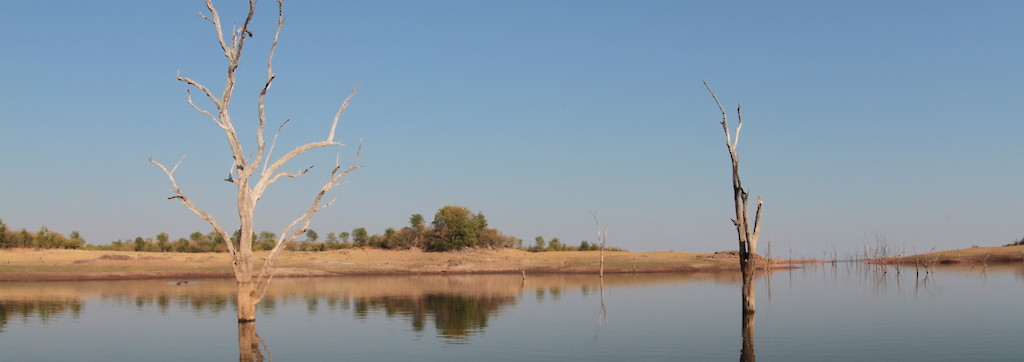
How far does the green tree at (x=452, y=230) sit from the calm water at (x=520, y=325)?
32449 mm

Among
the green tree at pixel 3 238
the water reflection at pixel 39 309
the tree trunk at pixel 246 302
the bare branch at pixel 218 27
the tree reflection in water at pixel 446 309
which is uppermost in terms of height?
the bare branch at pixel 218 27

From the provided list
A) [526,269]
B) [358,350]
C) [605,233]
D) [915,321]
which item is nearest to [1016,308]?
[915,321]

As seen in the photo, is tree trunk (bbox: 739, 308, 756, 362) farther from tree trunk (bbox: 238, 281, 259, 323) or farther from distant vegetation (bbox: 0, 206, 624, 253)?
distant vegetation (bbox: 0, 206, 624, 253)

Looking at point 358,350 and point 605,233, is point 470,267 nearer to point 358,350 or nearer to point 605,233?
point 605,233

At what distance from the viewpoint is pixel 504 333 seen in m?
21.3

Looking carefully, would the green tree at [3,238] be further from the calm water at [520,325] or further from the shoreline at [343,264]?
the calm water at [520,325]

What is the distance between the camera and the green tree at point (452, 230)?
7112 centimetres

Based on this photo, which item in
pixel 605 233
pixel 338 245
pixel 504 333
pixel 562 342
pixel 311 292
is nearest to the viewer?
pixel 562 342

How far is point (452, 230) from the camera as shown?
2810 inches

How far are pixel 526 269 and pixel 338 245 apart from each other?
77.6 feet

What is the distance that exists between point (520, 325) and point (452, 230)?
48311mm

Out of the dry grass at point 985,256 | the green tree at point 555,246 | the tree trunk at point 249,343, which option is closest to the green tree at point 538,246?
the green tree at point 555,246

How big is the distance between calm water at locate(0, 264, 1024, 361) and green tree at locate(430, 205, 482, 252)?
3245cm

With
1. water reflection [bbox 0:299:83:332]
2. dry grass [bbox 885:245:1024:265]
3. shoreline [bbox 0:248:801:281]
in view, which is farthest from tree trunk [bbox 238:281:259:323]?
dry grass [bbox 885:245:1024:265]
